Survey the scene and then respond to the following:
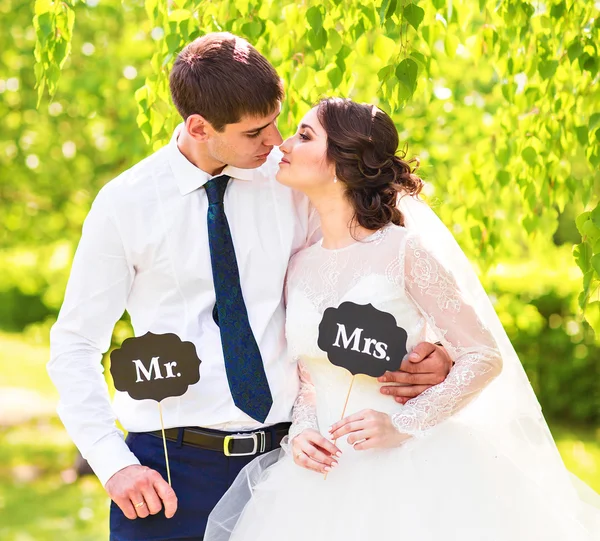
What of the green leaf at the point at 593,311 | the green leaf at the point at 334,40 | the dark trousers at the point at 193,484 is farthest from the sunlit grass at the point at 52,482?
the green leaf at the point at 593,311

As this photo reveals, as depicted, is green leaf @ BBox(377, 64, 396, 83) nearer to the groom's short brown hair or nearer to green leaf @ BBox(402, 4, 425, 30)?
green leaf @ BBox(402, 4, 425, 30)

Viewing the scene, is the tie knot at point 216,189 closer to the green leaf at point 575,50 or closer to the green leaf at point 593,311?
the green leaf at point 593,311

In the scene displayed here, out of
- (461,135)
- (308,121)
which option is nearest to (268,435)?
(308,121)

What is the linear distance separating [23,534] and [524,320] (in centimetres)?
339

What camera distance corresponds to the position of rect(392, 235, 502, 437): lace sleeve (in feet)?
7.20

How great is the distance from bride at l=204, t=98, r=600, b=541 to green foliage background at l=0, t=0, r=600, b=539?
0.29 m

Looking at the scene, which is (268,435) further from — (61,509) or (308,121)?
(61,509)

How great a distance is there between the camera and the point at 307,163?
2363 mm

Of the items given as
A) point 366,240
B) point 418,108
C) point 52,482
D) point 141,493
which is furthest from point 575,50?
point 52,482

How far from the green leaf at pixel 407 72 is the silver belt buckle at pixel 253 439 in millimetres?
1021

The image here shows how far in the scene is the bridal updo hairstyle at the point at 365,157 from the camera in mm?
2379

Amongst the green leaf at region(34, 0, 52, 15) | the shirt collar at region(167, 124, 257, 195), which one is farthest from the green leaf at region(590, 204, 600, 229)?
the green leaf at region(34, 0, 52, 15)

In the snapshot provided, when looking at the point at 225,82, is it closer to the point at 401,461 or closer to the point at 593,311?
the point at 401,461

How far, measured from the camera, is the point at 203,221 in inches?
92.9
